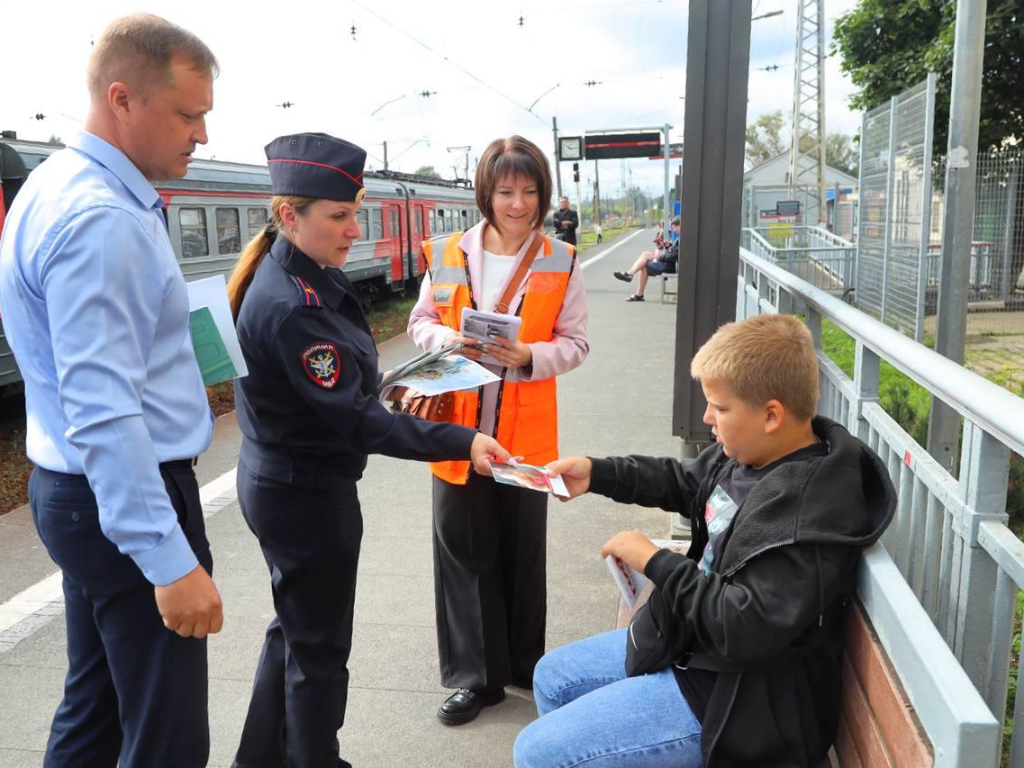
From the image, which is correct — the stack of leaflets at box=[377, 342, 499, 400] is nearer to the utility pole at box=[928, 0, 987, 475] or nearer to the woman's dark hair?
the woman's dark hair

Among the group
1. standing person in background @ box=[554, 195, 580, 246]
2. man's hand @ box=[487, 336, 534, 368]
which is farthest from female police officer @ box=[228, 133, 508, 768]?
standing person in background @ box=[554, 195, 580, 246]

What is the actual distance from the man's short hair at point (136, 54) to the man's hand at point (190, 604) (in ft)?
3.22

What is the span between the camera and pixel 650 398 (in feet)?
29.0

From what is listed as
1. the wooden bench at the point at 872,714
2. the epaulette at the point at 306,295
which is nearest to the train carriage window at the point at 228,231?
the epaulette at the point at 306,295

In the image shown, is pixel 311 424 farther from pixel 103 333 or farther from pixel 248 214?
pixel 248 214

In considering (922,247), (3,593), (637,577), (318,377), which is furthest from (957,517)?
(922,247)

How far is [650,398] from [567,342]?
5572 millimetres

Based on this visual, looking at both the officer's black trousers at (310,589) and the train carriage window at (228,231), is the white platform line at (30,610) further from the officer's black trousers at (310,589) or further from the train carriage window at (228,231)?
the train carriage window at (228,231)

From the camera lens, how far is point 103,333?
1787 millimetres

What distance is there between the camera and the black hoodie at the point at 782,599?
6.05ft

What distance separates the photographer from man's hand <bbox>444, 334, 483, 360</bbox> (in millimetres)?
3156

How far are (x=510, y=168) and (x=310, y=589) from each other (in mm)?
1496

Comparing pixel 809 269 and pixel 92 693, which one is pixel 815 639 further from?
pixel 809 269

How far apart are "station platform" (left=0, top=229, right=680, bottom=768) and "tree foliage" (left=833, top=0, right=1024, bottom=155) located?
11294 mm
